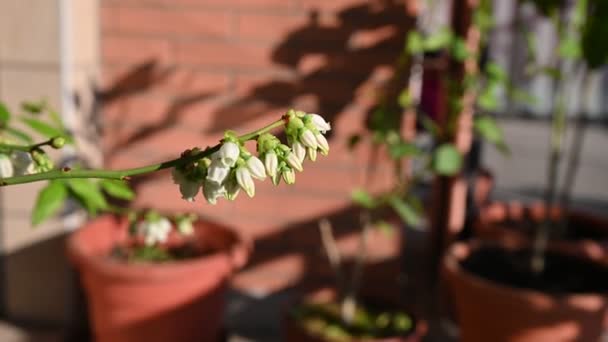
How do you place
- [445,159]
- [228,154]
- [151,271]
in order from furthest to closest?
[445,159] → [151,271] → [228,154]

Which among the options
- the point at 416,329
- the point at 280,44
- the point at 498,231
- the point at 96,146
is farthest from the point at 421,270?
the point at 96,146

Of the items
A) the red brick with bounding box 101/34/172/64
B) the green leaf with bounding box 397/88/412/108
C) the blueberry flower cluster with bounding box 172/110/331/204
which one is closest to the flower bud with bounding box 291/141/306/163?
the blueberry flower cluster with bounding box 172/110/331/204

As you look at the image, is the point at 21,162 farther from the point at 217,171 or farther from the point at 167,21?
the point at 167,21

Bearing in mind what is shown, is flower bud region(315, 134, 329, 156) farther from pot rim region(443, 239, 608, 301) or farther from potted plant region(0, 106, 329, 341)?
pot rim region(443, 239, 608, 301)

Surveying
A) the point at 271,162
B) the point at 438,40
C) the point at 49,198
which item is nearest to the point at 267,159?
the point at 271,162

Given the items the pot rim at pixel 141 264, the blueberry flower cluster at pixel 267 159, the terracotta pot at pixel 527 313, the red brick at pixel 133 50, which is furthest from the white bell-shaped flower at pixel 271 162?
the red brick at pixel 133 50

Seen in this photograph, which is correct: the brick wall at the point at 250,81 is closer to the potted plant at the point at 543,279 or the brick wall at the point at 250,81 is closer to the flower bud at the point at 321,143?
the potted plant at the point at 543,279
